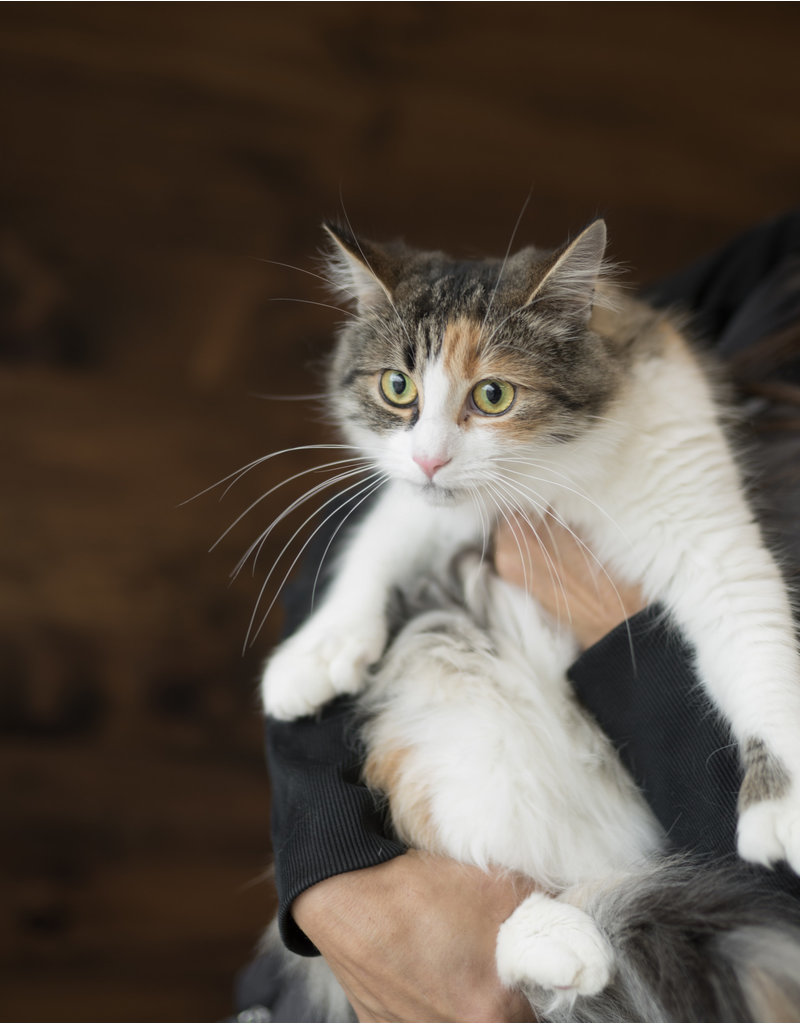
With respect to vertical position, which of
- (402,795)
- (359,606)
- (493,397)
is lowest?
(402,795)

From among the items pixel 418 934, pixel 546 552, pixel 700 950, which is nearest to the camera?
pixel 700 950

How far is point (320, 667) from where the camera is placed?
3.92 ft

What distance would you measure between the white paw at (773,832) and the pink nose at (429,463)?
567mm

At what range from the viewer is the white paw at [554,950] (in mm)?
910

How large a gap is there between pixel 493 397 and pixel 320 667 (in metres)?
0.48

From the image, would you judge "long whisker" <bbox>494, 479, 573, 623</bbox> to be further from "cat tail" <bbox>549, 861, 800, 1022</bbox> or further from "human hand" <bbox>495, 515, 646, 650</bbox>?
"cat tail" <bbox>549, 861, 800, 1022</bbox>

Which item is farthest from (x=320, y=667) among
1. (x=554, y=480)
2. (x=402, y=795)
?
(x=554, y=480)

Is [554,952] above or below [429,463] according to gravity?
below

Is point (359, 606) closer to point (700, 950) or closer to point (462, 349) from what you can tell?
point (462, 349)

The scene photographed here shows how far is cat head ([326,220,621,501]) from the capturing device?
1.09 m

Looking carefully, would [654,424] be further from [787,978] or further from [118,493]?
[118,493]

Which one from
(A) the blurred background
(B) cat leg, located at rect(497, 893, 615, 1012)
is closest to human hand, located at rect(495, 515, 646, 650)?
(B) cat leg, located at rect(497, 893, 615, 1012)

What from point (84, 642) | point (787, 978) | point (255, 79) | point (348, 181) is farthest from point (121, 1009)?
point (255, 79)

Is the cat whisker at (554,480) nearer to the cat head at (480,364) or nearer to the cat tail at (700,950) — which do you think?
the cat head at (480,364)
